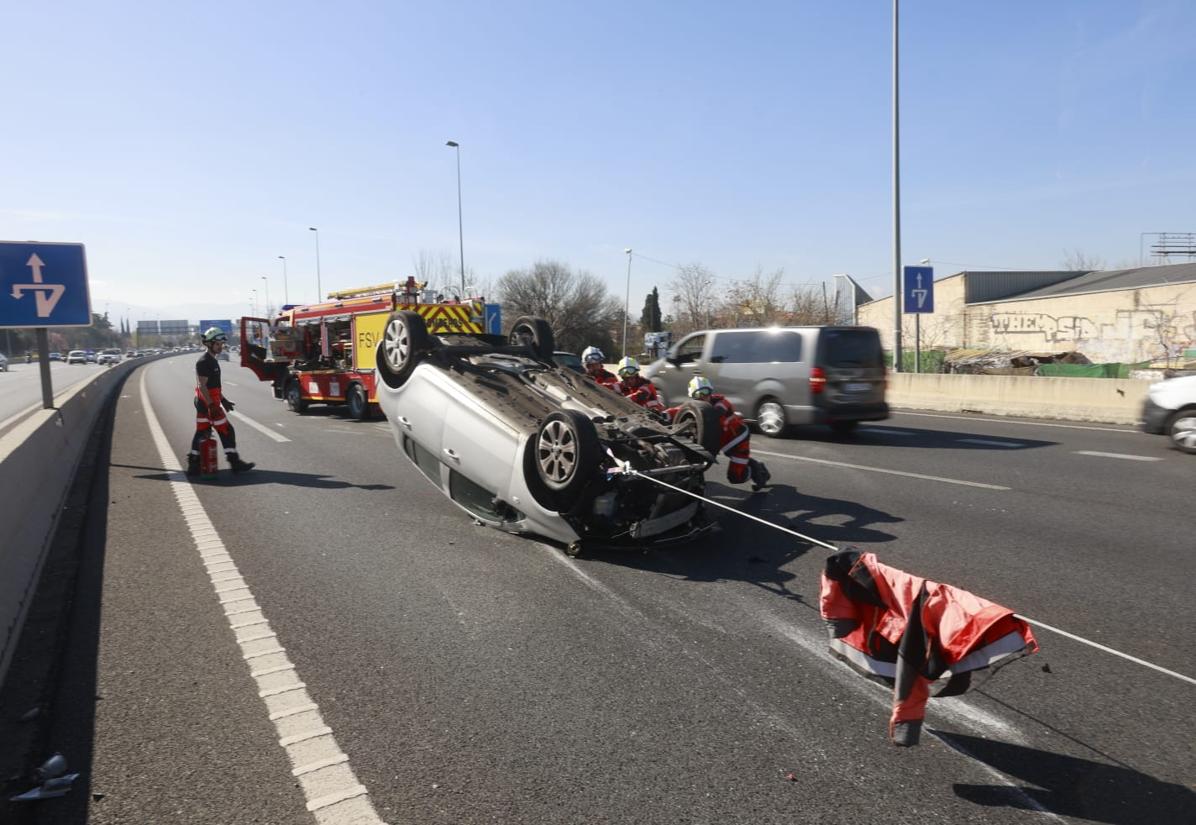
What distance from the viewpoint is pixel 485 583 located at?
5.46 metres

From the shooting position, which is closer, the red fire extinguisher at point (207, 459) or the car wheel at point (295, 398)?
the red fire extinguisher at point (207, 459)

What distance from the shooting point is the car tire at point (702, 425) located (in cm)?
712

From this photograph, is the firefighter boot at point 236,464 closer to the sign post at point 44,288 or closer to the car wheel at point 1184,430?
the sign post at point 44,288

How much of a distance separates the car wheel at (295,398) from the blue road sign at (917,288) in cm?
1457

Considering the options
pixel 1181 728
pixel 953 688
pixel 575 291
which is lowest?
pixel 1181 728

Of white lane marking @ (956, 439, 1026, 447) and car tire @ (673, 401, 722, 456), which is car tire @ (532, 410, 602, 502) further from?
white lane marking @ (956, 439, 1026, 447)

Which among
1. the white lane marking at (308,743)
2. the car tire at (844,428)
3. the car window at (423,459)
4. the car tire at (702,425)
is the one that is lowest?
the white lane marking at (308,743)

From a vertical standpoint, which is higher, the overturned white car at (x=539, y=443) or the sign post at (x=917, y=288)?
the sign post at (x=917, y=288)

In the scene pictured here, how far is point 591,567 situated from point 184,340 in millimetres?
190216

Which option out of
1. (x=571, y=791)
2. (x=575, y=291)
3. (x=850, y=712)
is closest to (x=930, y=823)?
(x=850, y=712)

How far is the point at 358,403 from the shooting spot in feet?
53.8

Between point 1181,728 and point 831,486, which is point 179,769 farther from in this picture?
point 831,486

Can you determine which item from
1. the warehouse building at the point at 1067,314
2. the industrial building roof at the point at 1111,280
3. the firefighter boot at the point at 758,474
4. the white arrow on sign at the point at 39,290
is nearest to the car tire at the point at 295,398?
the white arrow on sign at the point at 39,290

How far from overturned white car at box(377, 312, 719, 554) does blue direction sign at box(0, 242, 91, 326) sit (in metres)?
6.50
